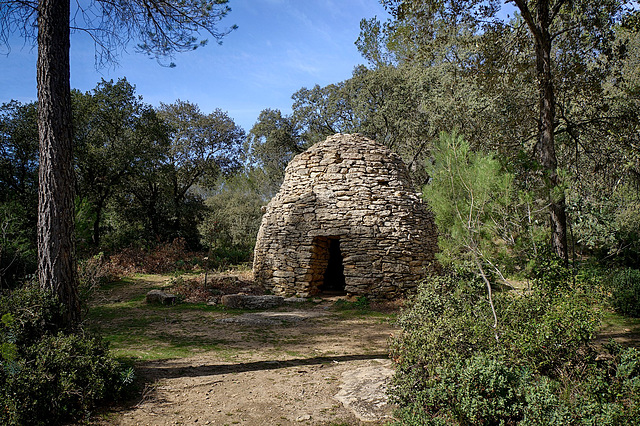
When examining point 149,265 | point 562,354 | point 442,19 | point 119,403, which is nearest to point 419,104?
point 442,19

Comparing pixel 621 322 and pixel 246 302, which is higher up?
pixel 246 302

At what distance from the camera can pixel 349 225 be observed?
32.0 ft

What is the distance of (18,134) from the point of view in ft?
43.3

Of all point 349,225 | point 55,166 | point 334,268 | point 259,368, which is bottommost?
point 259,368

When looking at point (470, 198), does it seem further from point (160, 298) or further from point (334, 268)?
point (334, 268)

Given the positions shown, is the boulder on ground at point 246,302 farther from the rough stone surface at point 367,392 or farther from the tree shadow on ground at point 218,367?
the rough stone surface at point 367,392

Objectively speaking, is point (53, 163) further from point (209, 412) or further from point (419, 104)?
point (419, 104)

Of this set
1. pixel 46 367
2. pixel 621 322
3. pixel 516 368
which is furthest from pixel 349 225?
pixel 46 367

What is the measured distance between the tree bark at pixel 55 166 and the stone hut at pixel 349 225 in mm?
6361

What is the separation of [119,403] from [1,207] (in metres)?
10.2

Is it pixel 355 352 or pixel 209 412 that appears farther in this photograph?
pixel 355 352

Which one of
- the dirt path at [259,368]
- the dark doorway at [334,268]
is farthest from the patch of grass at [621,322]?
the dark doorway at [334,268]

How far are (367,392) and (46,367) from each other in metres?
3.19

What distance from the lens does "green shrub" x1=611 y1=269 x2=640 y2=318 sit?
801 centimetres
